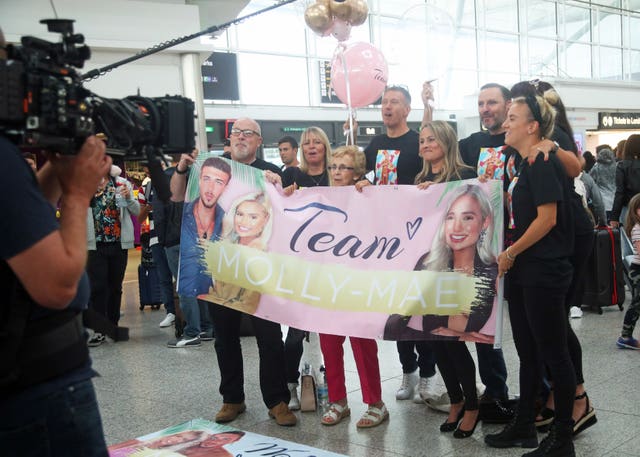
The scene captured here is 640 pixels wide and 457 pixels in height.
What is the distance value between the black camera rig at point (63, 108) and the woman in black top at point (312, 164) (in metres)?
2.09

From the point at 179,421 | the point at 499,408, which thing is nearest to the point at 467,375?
the point at 499,408

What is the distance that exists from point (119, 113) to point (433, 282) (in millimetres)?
1993

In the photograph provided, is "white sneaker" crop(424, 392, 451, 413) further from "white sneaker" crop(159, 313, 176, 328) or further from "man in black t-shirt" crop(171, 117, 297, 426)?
"white sneaker" crop(159, 313, 176, 328)

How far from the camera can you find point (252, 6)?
15.0m

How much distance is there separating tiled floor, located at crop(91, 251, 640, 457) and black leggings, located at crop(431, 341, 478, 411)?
7.4 inches

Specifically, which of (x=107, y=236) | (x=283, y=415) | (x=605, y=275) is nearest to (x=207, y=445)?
(x=283, y=415)

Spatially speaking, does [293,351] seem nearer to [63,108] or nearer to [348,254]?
[348,254]

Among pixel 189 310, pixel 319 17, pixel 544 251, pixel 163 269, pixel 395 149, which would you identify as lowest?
pixel 189 310

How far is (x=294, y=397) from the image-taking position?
414 centimetres

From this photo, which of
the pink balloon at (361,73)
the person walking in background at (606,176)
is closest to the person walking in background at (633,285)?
the pink balloon at (361,73)

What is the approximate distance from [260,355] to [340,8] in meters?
2.63

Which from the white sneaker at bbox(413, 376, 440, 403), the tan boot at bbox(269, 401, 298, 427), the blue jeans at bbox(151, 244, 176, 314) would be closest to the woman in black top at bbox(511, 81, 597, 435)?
the white sneaker at bbox(413, 376, 440, 403)

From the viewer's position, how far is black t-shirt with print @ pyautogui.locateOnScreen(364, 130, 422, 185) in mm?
4023

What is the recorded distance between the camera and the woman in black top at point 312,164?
13.5 feet
